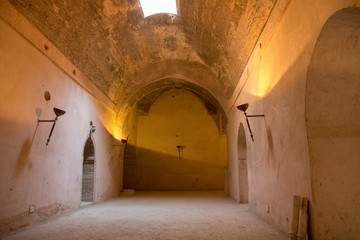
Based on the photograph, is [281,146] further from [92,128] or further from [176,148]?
[176,148]

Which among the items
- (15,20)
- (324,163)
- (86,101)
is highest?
(15,20)

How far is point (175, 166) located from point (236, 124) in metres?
7.42

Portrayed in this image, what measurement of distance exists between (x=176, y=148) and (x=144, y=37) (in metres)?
8.26

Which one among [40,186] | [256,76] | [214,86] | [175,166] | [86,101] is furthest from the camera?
[175,166]

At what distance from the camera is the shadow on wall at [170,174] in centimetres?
1581

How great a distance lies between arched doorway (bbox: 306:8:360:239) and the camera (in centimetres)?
341

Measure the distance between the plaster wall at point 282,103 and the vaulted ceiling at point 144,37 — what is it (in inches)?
23.2

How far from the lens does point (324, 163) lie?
3545 mm

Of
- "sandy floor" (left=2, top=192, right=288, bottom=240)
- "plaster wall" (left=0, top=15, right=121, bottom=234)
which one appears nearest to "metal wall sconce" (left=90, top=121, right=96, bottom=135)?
"plaster wall" (left=0, top=15, right=121, bottom=234)

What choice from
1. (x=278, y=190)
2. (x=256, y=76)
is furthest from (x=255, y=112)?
(x=278, y=190)

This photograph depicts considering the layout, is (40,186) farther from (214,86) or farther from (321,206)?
(214,86)

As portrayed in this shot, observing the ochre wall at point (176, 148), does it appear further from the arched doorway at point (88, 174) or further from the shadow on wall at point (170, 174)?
the arched doorway at point (88, 174)

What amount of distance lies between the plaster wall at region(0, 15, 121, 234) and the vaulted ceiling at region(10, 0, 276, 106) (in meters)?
0.52

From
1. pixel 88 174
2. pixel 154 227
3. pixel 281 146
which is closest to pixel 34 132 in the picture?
pixel 154 227
